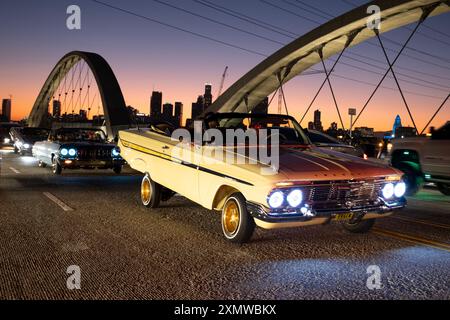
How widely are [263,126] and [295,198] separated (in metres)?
2.12

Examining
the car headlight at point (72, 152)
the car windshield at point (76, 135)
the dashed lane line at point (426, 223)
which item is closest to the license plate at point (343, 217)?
the dashed lane line at point (426, 223)

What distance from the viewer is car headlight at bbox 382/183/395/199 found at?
19.6 feet

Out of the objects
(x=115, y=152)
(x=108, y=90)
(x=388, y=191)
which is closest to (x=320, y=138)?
(x=115, y=152)

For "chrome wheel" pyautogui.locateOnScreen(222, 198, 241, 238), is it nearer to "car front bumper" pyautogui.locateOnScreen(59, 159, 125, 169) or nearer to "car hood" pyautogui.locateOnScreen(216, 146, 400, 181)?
"car hood" pyautogui.locateOnScreen(216, 146, 400, 181)

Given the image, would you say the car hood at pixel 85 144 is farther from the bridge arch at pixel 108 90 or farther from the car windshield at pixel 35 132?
the bridge arch at pixel 108 90

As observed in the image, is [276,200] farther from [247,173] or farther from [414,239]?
[414,239]

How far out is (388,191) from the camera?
6016 millimetres

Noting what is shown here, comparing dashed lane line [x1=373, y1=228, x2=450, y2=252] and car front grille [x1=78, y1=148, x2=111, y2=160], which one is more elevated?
car front grille [x1=78, y1=148, x2=111, y2=160]

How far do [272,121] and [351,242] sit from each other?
2385mm

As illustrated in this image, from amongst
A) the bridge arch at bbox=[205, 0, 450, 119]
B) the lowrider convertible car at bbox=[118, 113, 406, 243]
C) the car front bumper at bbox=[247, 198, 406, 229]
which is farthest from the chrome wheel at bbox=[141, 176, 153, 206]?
the bridge arch at bbox=[205, 0, 450, 119]

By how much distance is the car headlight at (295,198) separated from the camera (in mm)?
5367

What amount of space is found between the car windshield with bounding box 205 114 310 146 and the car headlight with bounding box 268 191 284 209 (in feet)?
5.26

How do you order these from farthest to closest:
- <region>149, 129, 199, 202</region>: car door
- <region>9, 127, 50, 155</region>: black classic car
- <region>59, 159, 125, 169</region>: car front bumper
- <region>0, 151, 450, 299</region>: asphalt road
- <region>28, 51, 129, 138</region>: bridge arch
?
<region>28, 51, 129, 138</region>: bridge arch → <region>9, 127, 50, 155</region>: black classic car → <region>59, 159, 125, 169</region>: car front bumper → <region>149, 129, 199, 202</region>: car door → <region>0, 151, 450, 299</region>: asphalt road
